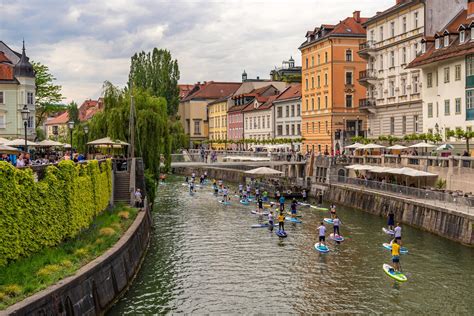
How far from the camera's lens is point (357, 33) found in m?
84.9

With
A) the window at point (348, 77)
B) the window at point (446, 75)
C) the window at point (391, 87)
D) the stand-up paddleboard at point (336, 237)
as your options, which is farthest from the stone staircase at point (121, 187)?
the window at point (348, 77)

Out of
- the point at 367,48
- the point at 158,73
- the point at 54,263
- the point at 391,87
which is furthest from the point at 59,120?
the point at 54,263

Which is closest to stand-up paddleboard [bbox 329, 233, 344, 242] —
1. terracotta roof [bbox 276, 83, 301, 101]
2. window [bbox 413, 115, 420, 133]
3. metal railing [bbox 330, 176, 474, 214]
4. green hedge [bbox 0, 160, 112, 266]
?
metal railing [bbox 330, 176, 474, 214]

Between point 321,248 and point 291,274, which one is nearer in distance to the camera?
point 291,274

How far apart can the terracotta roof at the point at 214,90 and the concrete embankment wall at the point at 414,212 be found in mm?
83668

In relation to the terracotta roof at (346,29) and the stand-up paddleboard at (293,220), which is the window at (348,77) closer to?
the terracotta roof at (346,29)

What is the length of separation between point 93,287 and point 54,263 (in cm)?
161

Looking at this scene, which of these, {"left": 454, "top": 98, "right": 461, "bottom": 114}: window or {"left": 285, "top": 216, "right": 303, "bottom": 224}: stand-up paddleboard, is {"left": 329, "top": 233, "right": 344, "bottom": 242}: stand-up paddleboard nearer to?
{"left": 285, "top": 216, "right": 303, "bottom": 224}: stand-up paddleboard

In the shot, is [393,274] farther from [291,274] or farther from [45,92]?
[45,92]

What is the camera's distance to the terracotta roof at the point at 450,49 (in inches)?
2031

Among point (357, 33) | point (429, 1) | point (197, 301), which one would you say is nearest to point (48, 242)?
point (197, 301)

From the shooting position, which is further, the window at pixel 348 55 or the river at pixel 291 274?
the window at pixel 348 55

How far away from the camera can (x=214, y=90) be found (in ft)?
465

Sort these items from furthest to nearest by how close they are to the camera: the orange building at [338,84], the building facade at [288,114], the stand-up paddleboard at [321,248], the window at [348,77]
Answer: the building facade at [288,114]
the window at [348,77]
the orange building at [338,84]
the stand-up paddleboard at [321,248]
